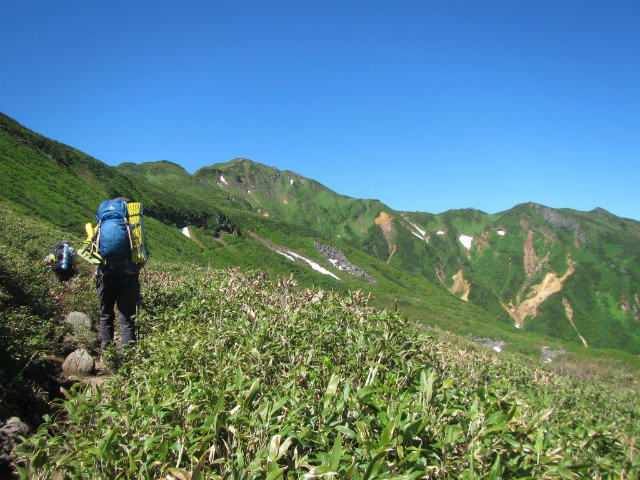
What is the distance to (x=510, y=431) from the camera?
2.23 metres

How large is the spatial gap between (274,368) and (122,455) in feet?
4.14

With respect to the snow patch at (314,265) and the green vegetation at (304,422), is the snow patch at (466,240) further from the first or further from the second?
the green vegetation at (304,422)

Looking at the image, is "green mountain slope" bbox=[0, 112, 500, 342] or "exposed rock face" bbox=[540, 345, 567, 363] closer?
"green mountain slope" bbox=[0, 112, 500, 342]

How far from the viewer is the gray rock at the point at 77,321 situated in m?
6.35

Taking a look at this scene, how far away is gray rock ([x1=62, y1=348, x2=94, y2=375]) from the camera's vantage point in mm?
5148

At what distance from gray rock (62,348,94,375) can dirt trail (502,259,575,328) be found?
14561 centimetres

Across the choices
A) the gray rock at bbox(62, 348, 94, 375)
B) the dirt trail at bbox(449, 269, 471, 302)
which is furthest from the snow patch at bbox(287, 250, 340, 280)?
the gray rock at bbox(62, 348, 94, 375)

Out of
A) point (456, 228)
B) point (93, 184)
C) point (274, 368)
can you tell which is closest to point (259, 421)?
point (274, 368)

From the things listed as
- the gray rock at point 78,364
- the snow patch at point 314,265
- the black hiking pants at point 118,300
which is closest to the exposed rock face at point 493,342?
the snow patch at point 314,265

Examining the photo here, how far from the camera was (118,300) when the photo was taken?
5488 mm

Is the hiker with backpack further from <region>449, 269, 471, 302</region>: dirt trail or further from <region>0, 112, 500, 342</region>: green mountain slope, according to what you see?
<region>449, 269, 471, 302</region>: dirt trail

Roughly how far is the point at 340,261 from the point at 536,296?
260ft

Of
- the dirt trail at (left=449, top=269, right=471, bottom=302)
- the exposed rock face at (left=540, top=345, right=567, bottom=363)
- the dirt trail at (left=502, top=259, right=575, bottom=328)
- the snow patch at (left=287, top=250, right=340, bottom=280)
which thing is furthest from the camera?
the dirt trail at (left=449, top=269, right=471, bottom=302)

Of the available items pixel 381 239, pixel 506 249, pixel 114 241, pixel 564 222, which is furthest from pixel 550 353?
pixel 564 222
